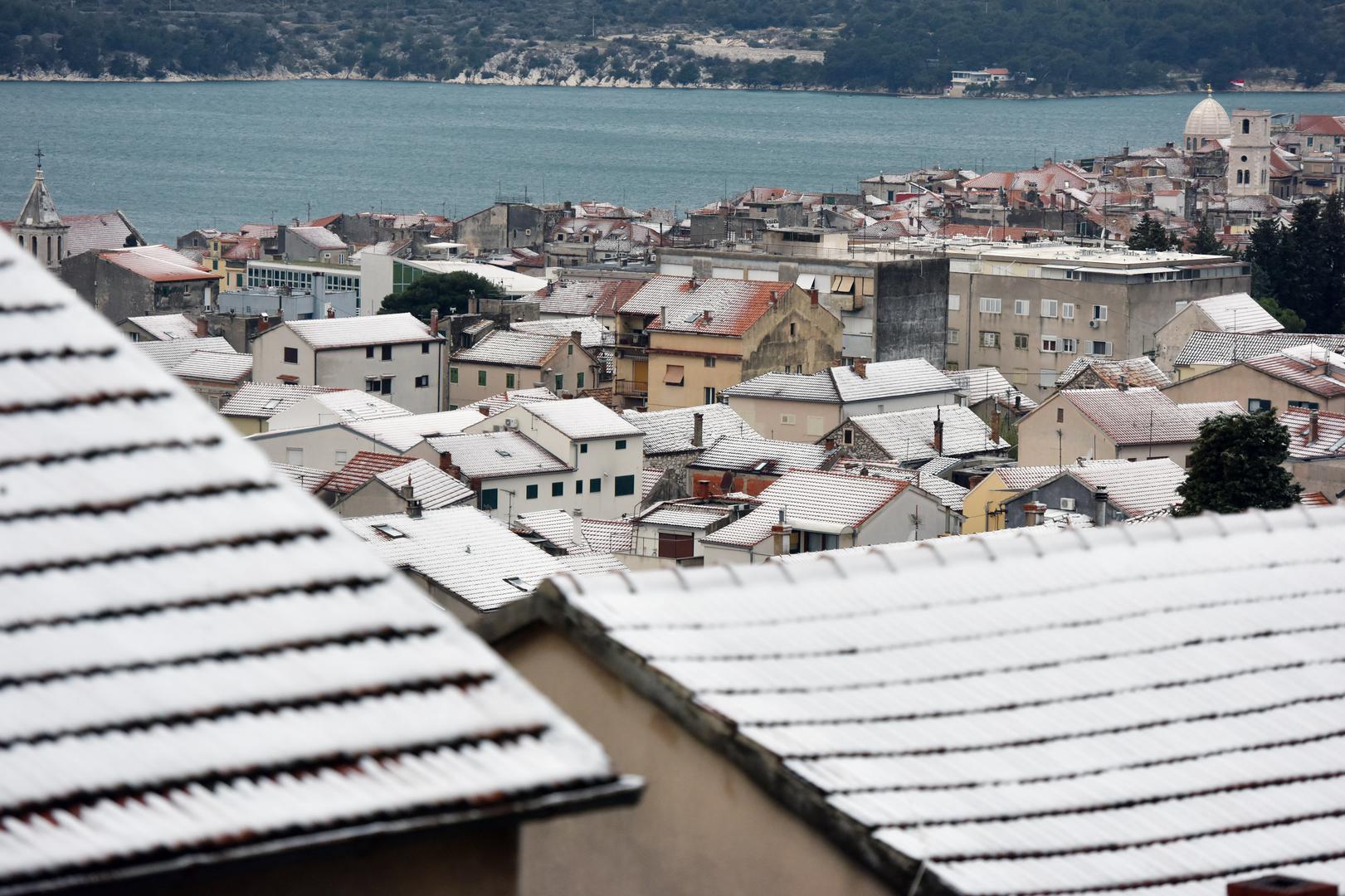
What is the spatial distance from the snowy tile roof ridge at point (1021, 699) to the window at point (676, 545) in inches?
831

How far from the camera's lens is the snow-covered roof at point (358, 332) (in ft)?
132

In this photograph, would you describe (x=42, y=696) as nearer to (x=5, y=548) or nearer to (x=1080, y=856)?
(x=5, y=548)

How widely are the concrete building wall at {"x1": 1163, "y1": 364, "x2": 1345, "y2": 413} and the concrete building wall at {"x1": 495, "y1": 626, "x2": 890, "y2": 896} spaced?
3279 centimetres

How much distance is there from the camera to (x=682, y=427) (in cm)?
3650

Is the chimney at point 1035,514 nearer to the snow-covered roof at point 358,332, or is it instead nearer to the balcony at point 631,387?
the snow-covered roof at point 358,332

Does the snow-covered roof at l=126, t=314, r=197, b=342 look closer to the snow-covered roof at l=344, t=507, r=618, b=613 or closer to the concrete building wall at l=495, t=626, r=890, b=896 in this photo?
the snow-covered roof at l=344, t=507, r=618, b=613

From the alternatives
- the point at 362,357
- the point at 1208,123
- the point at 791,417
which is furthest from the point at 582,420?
the point at 1208,123

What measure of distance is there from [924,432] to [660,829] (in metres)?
32.4

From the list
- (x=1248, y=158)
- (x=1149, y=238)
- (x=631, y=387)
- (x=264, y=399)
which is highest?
(x=1248, y=158)

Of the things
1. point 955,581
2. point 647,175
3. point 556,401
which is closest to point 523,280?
point 556,401

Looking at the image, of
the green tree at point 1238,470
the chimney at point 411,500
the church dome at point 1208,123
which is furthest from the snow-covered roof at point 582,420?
the church dome at point 1208,123

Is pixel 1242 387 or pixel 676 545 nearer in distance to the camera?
pixel 676 545

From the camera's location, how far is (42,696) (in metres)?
2.92

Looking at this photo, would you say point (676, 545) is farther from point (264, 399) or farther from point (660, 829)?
point (660, 829)
